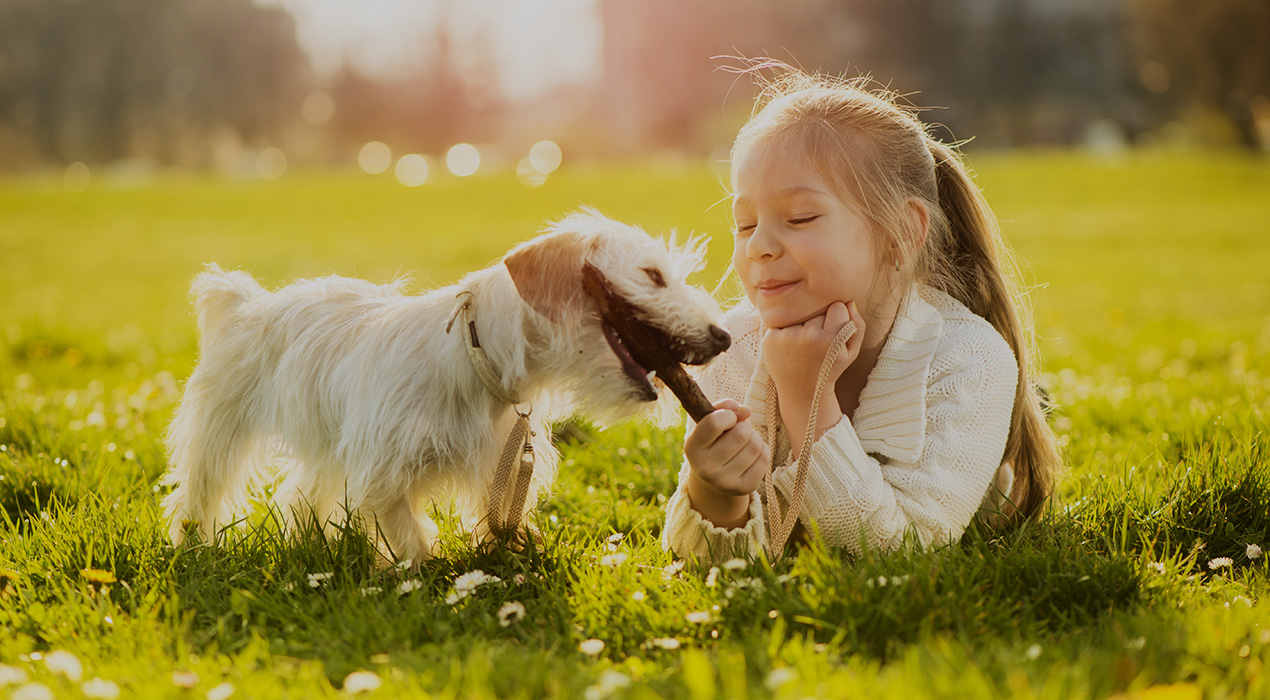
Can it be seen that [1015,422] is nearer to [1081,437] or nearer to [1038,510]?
[1038,510]

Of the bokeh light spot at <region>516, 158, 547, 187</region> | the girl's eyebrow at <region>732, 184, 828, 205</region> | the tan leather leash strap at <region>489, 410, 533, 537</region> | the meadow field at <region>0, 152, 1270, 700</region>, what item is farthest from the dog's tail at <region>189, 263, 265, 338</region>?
the bokeh light spot at <region>516, 158, 547, 187</region>

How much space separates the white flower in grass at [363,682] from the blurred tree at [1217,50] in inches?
2080

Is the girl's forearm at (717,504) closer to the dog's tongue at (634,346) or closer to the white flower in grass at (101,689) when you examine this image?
the dog's tongue at (634,346)

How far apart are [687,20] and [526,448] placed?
57.6m

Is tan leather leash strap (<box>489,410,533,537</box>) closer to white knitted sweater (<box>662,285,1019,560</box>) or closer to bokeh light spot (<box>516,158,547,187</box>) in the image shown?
white knitted sweater (<box>662,285,1019,560</box>)

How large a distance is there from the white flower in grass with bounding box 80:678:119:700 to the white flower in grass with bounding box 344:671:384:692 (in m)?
0.54

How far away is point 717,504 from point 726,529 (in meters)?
0.11

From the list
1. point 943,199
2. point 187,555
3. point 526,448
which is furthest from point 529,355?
point 943,199

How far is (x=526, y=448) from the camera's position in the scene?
10.9 feet

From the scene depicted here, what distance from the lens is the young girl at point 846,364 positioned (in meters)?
3.24

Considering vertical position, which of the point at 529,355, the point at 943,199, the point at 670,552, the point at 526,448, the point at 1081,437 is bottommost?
the point at 1081,437

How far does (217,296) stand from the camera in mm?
4012

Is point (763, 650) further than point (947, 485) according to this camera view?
No

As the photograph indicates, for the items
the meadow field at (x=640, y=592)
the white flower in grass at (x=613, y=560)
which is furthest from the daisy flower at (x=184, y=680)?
the white flower in grass at (x=613, y=560)
